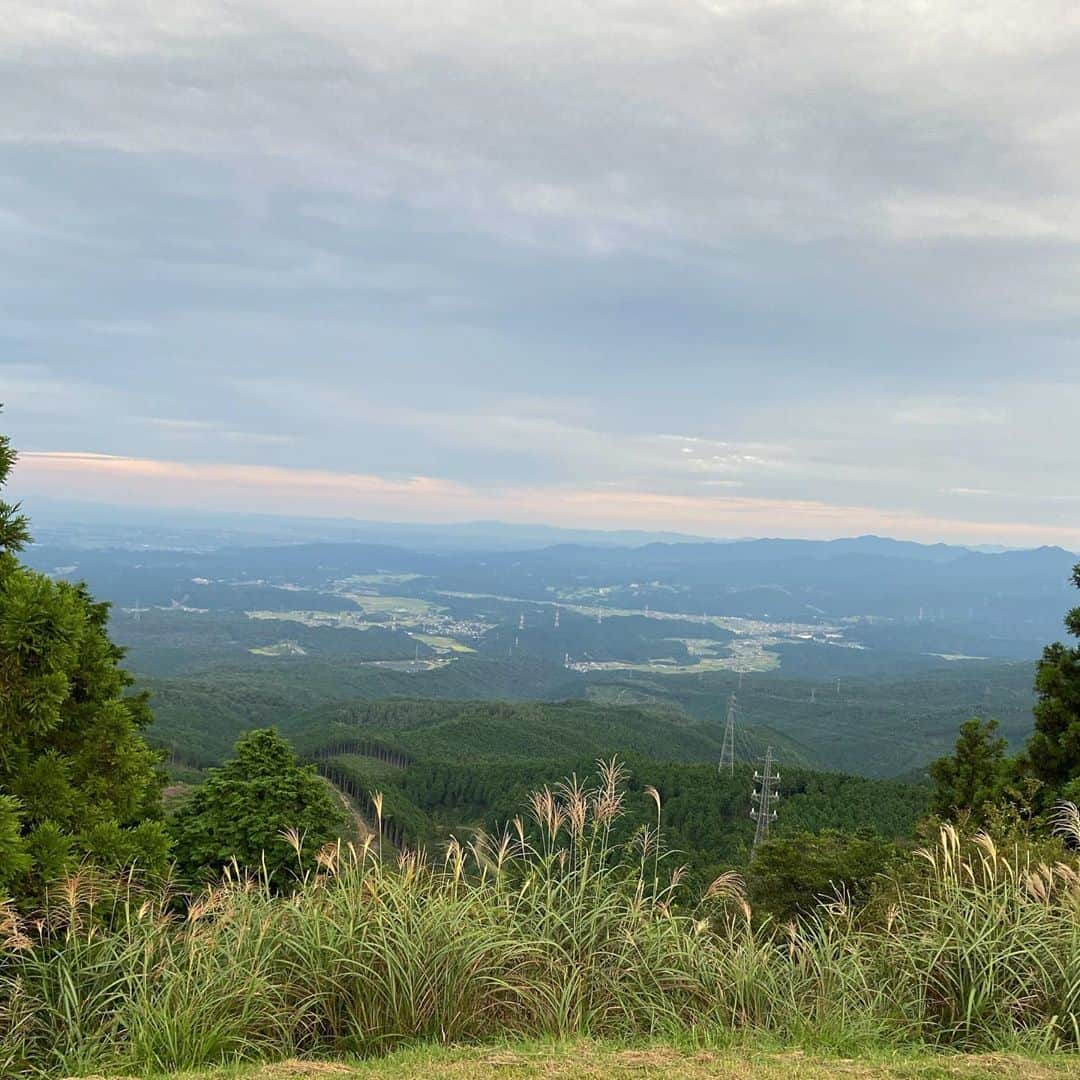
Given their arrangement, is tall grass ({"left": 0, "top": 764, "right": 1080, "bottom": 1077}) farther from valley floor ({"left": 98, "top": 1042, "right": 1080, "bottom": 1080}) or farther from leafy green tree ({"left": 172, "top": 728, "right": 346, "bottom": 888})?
leafy green tree ({"left": 172, "top": 728, "right": 346, "bottom": 888})

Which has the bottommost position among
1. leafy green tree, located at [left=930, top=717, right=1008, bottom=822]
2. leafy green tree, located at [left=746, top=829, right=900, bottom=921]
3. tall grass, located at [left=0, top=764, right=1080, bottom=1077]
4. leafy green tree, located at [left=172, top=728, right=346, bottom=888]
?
leafy green tree, located at [left=746, top=829, right=900, bottom=921]

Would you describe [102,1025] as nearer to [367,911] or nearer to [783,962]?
[367,911]

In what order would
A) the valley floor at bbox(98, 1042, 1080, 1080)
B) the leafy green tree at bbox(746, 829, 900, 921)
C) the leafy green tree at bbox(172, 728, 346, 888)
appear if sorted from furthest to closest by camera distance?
the leafy green tree at bbox(746, 829, 900, 921), the leafy green tree at bbox(172, 728, 346, 888), the valley floor at bbox(98, 1042, 1080, 1080)

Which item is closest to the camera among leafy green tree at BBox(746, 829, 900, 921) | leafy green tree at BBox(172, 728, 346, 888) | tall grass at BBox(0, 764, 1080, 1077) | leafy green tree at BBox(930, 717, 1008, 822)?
tall grass at BBox(0, 764, 1080, 1077)

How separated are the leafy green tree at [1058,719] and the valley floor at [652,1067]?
1026 cm

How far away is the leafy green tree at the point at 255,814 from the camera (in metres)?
13.5

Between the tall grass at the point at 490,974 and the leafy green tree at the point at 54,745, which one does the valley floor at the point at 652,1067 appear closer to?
the tall grass at the point at 490,974

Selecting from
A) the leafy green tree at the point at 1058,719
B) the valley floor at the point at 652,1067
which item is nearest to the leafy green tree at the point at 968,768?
the leafy green tree at the point at 1058,719

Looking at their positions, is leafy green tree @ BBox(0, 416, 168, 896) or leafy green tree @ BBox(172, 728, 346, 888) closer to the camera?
leafy green tree @ BBox(0, 416, 168, 896)

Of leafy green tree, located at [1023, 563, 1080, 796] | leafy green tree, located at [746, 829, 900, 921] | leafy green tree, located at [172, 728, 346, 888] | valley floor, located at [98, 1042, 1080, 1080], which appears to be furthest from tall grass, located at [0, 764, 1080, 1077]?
leafy green tree, located at [746, 829, 900, 921]

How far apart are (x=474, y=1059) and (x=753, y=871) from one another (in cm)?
2408

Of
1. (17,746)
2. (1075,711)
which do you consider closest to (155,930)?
(17,746)

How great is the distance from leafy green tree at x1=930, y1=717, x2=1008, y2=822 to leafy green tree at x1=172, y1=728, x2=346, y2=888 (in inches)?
511

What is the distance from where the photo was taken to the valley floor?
414cm
